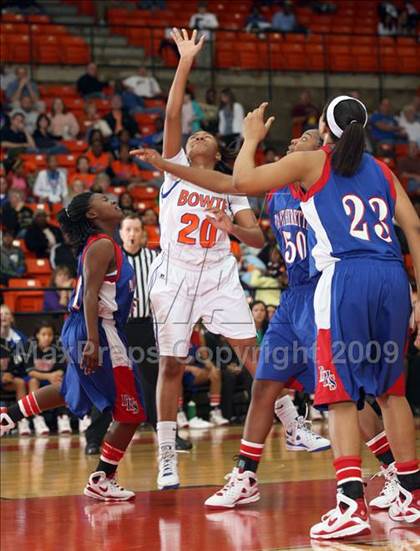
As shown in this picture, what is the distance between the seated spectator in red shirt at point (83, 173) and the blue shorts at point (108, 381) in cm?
881

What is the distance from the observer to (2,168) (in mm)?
14852

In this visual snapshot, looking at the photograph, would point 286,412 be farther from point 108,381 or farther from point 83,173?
point 83,173

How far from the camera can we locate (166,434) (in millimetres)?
6371

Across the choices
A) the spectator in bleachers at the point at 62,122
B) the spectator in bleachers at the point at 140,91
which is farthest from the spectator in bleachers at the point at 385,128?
the spectator in bleachers at the point at 62,122

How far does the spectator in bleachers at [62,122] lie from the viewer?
53.8 ft

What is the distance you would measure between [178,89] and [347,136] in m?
1.45

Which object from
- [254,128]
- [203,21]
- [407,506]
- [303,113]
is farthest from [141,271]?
[203,21]

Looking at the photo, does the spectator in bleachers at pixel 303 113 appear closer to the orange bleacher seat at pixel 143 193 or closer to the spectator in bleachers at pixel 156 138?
the spectator in bleachers at pixel 156 138

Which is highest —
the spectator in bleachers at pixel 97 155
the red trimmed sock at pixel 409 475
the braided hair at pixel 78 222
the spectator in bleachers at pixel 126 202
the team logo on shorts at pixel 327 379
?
the spectator in bleachers at pixel 97 155

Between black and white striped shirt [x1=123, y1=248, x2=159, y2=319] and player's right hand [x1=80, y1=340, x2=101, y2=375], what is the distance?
9.45 ft

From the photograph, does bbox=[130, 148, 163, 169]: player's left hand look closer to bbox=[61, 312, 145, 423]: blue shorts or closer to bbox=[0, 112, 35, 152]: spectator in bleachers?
bbox=[61, 312, 145, 423]: blue shorts

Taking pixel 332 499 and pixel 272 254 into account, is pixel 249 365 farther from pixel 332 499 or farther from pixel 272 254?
pixel 272 254

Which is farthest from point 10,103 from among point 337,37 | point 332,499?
point 332,499

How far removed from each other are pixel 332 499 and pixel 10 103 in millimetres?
11899
